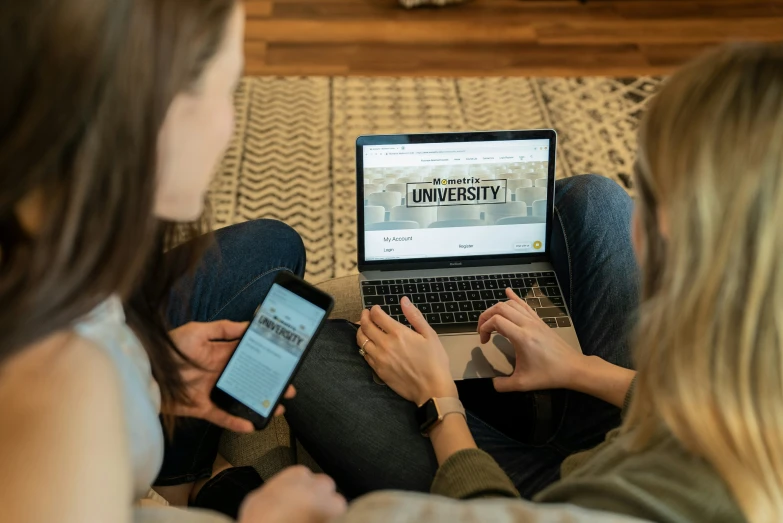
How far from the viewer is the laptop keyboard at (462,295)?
123 centimetres

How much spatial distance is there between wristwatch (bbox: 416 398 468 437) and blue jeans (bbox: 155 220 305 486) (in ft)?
1.06

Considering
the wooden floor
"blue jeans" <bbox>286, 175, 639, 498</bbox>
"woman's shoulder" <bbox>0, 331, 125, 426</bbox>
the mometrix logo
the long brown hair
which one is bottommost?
"blue jeans" <bbox>286, 175, 639, 498</bbox>

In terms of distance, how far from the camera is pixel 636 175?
763mm

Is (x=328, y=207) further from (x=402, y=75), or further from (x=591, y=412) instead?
(x=591, y=412)

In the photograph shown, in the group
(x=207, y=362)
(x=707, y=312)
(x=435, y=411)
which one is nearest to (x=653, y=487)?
(x=707, y=312)

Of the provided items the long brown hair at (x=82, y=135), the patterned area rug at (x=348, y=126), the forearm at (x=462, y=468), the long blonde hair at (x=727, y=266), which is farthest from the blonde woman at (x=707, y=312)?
the patterned area rug at (x=348, y=126)

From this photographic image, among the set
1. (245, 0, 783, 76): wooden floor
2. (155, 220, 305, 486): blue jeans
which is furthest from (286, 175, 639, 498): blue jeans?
(245, 0, 783, 76): wooden floor

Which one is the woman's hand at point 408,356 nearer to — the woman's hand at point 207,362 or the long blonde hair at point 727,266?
the woman's hand at point 207,362

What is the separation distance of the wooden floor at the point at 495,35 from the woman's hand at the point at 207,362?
5.45 ft

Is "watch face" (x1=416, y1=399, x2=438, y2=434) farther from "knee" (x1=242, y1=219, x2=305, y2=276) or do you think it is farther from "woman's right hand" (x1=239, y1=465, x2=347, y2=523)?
"knee" (x1=242, y1=219, x2=305, y2=276)

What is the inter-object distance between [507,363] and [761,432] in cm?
56

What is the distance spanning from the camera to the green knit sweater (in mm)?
609

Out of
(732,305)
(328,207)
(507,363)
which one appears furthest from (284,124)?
(732,305)

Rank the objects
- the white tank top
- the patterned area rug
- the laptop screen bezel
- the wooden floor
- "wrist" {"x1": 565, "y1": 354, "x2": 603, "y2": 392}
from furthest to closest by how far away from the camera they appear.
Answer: the wooden floor < the patterned area rug < the laptop screen bezel < "wrist" {"x1": 565, "y1": 354, "x2": 603, "y2": 392} < the white tank top
